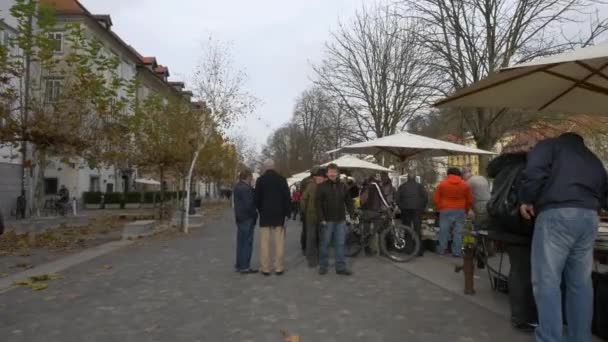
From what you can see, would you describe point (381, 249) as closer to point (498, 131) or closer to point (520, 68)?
point (520, 68)

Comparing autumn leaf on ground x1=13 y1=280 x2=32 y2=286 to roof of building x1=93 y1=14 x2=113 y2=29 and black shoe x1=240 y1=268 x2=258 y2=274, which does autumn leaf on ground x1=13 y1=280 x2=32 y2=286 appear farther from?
roof of building x1=93 y1=14 x2=113 y2=29

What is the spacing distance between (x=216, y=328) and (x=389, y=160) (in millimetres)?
29068

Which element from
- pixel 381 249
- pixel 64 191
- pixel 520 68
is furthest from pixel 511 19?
pixel 64 191

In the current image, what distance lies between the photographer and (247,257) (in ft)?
30.2

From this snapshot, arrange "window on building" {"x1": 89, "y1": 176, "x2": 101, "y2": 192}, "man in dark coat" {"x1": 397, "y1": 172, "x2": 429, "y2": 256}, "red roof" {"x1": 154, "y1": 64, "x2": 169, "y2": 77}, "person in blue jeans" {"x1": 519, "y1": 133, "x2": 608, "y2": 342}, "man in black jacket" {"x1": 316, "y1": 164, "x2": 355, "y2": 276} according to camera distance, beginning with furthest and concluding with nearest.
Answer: "red roof" {"x1": 154, "y1": 64, "x2": 169, "y2": 77}, "window on building" {"x1": 89, "y1": 176, "x2": 101, "y2": 192}, "man in dark coat" {"x1": 397, "y1": 172, "x2": 429, "y2": 256}, "man in black jacket" {"x1": 316, "y1": 164, "x2": 355, "y2": 276}, "person in blue jeans" {"x1": 519, "y1": 133, "x2": 608, "y2": 342}

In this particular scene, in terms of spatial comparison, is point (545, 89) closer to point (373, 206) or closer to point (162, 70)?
point (373, 206)

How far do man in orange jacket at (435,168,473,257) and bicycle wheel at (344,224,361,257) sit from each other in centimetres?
166

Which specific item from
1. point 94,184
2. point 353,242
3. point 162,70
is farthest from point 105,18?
point 353,242

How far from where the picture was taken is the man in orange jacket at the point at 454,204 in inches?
414

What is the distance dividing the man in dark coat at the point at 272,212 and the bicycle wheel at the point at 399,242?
96.8 inches

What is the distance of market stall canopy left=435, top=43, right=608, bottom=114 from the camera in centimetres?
454

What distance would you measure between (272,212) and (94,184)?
127 feet

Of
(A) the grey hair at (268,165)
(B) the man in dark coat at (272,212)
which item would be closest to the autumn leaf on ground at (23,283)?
(B) the man in dark coat at (272,212)

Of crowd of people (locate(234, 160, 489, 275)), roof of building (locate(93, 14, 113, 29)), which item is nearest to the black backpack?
crowd of people (locate(234, 160, 489, 275))
